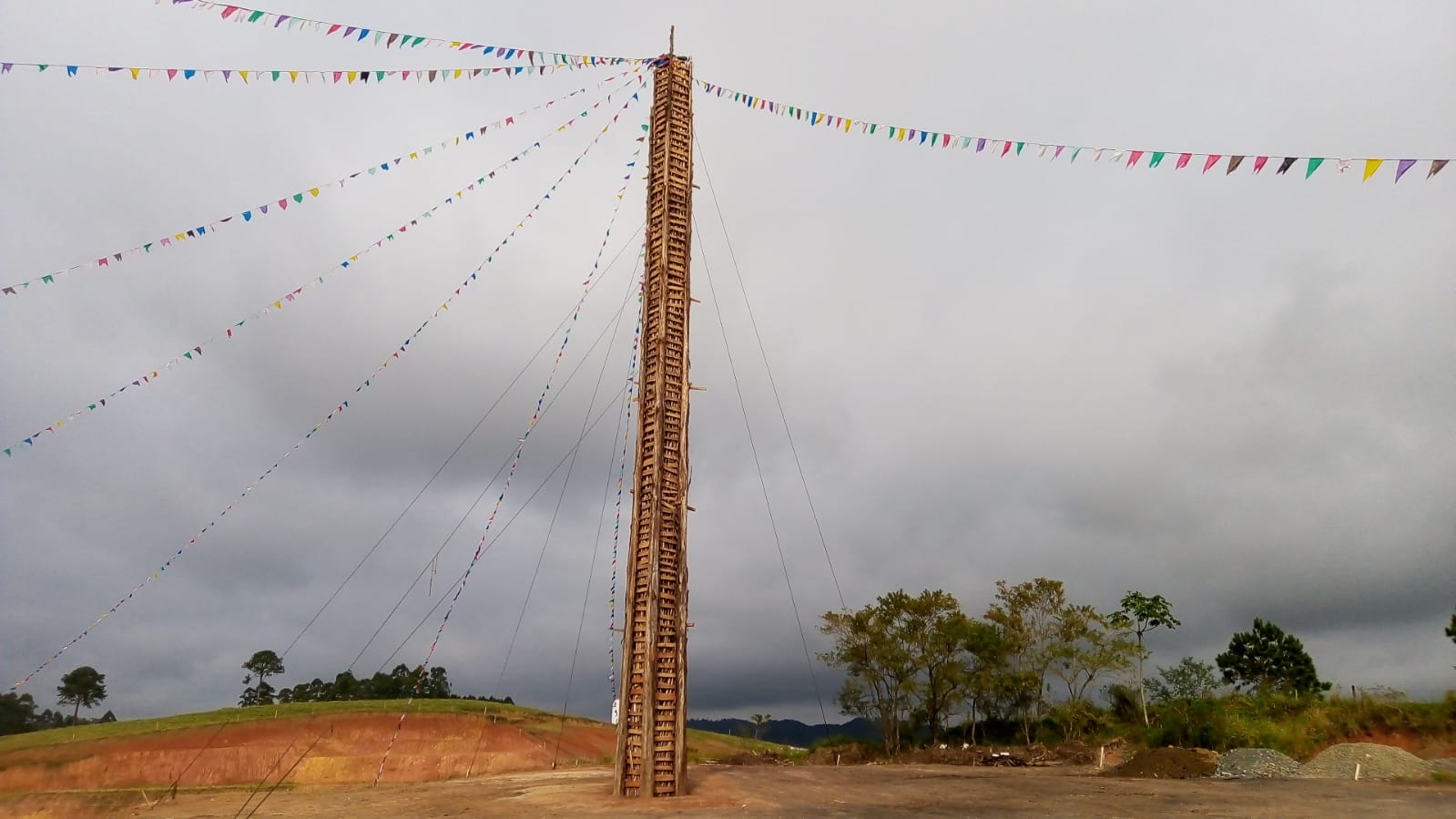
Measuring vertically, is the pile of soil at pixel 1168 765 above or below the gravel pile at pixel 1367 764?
below

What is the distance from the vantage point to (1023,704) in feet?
154

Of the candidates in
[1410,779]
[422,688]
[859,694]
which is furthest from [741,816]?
[422,688]

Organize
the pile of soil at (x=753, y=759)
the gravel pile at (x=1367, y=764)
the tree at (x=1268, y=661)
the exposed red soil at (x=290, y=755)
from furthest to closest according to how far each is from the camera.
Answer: the tree at (x=1268, y=661)
the pile of soil at (x=753, y=759)
the exposed red soil at (x=290, y=755)
the gravel pile at (x=1367, y=764)

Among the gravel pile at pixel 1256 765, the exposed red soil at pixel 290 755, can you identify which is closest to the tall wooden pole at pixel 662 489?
the exposed red soil at pixel 290 755

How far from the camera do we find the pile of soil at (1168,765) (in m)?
21.2

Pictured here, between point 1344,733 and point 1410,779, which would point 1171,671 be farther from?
point 1410,779

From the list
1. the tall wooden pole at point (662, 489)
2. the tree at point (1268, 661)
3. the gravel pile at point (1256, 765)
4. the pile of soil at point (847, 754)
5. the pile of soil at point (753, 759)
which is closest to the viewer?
the tall wooden pole at point (662, 489)

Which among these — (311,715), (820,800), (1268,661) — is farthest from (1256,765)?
(1268,661)

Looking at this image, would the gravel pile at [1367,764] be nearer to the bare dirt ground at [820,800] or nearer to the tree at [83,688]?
the bare dirt ground at [820,800]

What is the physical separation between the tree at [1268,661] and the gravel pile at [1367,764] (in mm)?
46361

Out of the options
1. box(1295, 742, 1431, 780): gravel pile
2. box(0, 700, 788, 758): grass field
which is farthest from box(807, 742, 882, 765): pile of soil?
box(1295, 742, 1431, 780): gravel pile

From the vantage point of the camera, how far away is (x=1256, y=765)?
20.9m

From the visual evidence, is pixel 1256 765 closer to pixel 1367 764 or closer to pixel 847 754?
pixel 1367 764

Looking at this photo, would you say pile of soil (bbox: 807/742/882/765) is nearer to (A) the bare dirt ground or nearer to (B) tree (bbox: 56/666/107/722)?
(A) the bare dirt ground
